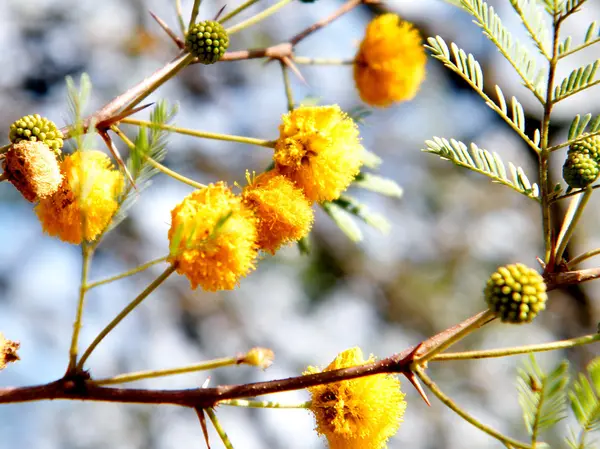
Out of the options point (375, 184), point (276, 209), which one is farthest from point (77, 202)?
point (375, 184)

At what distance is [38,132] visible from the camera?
196 cm

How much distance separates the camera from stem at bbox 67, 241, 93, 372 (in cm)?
170

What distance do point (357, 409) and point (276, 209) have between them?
624 mm

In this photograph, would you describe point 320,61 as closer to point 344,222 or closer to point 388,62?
point 388,62

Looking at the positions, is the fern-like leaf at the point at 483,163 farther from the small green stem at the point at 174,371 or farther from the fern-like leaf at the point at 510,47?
the small green stem at the point at 174,371

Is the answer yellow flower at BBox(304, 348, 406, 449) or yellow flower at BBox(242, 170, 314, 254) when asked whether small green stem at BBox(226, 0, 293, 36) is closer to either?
yellow flower at BBox(242, 170, 314, 254)

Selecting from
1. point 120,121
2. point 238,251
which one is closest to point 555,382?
point 238,251

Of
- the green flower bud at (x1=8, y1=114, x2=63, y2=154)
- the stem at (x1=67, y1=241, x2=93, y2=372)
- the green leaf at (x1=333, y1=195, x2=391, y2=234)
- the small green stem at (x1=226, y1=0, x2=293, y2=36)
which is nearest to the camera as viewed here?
the stem at (x1=67, y1=241, x2=93, y2=372)

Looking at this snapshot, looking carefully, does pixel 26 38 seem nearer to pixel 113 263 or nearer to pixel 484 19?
pixel 113 263

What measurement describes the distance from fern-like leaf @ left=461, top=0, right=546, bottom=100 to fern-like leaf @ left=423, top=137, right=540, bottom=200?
0.21 metres

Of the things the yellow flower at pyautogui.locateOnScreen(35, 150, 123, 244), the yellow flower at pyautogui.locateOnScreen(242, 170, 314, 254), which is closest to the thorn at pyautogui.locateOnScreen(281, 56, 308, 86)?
the yellow flower at pyautogui.locateOnScreen(242, 170, 314, 254)

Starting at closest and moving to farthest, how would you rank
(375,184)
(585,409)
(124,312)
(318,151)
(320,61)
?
1. (585,409)
2. (124,312)
3. (318,151)
4. (320,61)
5. (375,184)

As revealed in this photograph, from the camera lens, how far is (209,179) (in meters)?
8.42

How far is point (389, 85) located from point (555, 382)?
6.54 ft
